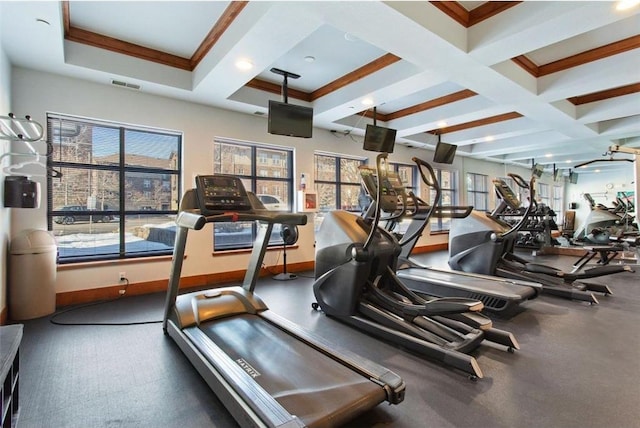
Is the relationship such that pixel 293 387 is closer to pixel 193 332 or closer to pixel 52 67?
pixel 193 332

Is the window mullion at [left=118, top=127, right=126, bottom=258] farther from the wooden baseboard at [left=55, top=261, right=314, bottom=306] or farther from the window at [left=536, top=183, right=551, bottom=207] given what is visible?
the window at [left=536, top=183, right=551, bottom=207]

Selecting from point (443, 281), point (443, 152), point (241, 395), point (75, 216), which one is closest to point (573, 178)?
point (443, 152)

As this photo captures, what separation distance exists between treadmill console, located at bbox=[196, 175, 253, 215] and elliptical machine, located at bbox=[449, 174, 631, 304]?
3781 millimetres

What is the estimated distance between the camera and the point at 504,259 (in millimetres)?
4957

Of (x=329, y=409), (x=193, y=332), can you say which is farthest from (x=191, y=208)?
(x=329, y=409)

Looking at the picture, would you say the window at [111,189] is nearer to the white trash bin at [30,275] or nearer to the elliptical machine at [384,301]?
the white trash bin at [30,275]

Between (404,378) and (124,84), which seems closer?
(404,378)

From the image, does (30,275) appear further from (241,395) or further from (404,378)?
(404,378)

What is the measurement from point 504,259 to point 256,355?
435 cm

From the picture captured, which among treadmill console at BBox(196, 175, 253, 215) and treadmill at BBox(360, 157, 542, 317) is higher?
treadmill console at BBox(196, 175, 253, 215)

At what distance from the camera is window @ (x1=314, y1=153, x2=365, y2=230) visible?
7.21 m

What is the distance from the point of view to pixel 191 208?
2.99 m

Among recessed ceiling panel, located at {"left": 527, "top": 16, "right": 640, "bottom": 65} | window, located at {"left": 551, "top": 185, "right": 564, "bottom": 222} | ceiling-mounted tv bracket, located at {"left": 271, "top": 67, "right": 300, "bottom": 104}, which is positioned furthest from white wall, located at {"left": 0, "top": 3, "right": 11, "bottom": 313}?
window, located at {"left": 551, "top": 185, "right": 564, "bottom": 222}

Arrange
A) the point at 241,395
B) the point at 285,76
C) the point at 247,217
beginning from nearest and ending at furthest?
1. the point at 241,395
2. the point at 247,217
3. the point at 285,76
